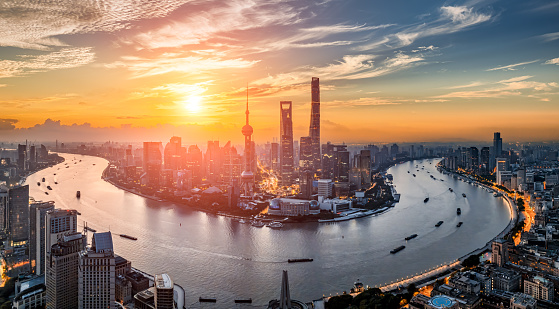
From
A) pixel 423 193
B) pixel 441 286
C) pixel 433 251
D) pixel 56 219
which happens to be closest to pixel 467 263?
pixel 433 251

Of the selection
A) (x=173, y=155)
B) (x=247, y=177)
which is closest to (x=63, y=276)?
(x=247, y=177)

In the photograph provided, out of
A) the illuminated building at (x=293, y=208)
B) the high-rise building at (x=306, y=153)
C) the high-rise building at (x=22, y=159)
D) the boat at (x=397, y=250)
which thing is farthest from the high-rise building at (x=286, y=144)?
the high-rise building at (x=22, y=159)

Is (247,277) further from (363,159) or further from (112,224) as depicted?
(363,159)

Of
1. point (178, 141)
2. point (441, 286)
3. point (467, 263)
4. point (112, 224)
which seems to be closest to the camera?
point (441, 286)

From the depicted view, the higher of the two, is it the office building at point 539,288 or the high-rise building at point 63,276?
the high-rise building at point 63,276

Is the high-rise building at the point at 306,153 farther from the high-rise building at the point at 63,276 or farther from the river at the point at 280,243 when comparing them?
the high-rise building at the point at 63,276

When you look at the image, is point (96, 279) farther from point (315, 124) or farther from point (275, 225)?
point (315, 124)

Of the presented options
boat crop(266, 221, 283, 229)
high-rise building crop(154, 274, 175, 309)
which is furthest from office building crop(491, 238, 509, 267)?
high-rise building crop(154, 274, 175, 309)
